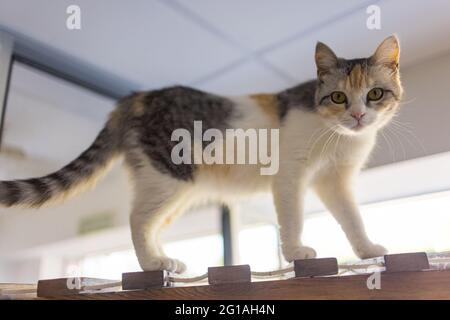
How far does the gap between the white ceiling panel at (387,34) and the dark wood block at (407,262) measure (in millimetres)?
1139

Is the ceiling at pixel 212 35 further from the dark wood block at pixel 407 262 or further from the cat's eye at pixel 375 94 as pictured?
the dark wood block at pixel 407 262

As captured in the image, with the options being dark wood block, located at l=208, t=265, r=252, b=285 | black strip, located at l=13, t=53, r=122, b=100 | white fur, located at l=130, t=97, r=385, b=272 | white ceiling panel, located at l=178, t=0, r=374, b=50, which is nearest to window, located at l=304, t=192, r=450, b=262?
white fur, located at l=130, t=97, r=385, b=272

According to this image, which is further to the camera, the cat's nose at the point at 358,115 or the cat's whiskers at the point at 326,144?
the cat's whiskers at the point at 326,144

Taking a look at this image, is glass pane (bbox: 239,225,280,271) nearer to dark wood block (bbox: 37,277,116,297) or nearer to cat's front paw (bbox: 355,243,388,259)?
cat's front paw (bbox: 355,243,388,259)

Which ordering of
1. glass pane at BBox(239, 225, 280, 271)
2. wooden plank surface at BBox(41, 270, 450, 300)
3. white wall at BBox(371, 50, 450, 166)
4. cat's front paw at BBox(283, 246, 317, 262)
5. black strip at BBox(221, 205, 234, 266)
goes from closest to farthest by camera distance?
wooden plank surface at BBox(41, 270, 450, 300)
cat's front paw at BBox(283, 246, 317, 262)
white wall at BBox(371, 50, 450, 166)
glass pane at BBox(239, 225, 280, 271)
black strip at BBox(221, 205, 234, 266)

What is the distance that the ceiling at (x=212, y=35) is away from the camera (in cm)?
153

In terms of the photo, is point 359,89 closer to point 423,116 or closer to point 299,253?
point 299,253

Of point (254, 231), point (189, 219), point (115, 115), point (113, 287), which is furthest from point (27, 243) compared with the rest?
point (113, 287)

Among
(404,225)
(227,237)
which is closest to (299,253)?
(404,225)

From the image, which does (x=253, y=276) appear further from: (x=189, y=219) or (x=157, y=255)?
(x=189, y=219)

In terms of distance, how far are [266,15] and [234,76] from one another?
18.8 inches

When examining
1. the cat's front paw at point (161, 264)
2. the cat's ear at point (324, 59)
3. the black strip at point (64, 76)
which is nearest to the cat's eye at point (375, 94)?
the cat's ear at point (324, 59)

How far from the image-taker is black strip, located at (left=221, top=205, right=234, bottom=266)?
7.91 ft
